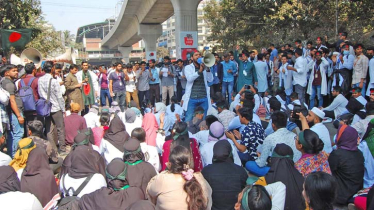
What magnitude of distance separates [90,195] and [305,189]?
6.06 feet

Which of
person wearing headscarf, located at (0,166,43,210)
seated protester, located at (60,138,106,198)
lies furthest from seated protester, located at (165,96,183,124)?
person wearing headscarf, located at (0,166,43,210)

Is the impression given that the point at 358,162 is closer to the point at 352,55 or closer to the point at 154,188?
the point at 154,188

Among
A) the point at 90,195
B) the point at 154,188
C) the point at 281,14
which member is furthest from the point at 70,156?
the point at 281,14

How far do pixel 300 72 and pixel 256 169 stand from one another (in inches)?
199

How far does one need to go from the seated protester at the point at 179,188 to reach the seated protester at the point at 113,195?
22 cm

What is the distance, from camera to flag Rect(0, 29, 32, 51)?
372 inches

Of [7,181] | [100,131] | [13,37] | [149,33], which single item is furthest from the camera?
[149,33]

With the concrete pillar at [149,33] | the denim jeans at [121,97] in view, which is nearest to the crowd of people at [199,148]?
the denim jeans at [121,97]

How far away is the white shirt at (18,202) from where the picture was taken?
2.77m

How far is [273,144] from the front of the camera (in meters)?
4.28

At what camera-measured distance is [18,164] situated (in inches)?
154

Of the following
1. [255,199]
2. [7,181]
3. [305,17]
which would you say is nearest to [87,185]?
[7,181]

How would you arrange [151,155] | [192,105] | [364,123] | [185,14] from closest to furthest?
[151,155]
[364,123]
[192,105]
[185,14]

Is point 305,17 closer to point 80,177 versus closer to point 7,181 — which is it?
point 80,177
